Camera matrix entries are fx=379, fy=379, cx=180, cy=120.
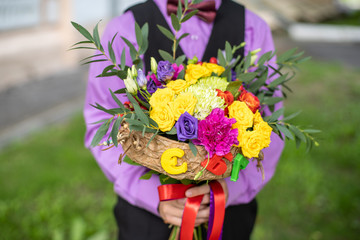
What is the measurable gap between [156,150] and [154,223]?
0.62 meters

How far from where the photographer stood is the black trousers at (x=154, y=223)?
1.71 meters

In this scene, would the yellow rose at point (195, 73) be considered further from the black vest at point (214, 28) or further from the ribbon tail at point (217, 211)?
the ribbon tail at point (217, 211)

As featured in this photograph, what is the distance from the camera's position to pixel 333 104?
5672 millimetres

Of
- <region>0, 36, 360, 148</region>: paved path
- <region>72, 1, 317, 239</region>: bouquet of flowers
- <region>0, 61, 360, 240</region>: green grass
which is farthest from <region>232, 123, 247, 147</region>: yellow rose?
<region>0, 36, 360, 148</region>: paved path

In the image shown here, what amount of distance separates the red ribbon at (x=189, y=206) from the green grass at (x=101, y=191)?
175 centimetres

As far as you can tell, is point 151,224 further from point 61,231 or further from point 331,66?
point 331,66

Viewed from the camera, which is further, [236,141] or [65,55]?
[65,55]

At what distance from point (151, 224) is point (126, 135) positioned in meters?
0.67

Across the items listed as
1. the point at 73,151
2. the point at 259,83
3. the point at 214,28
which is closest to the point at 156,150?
the point at 259,83

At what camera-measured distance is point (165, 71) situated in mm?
1280

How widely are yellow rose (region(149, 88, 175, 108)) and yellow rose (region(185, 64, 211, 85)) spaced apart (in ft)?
0.41

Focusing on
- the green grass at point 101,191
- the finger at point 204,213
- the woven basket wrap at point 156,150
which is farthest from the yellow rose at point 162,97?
the green grass at point 101,191

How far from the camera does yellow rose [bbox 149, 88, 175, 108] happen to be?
Answer: 119 cm

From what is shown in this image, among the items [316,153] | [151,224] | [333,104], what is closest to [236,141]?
[151,224]
